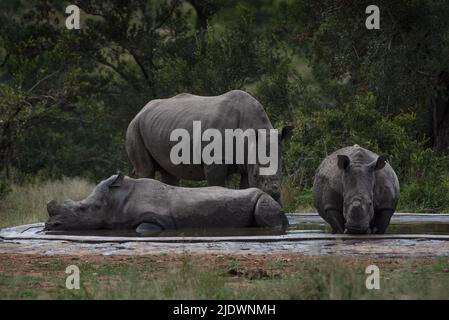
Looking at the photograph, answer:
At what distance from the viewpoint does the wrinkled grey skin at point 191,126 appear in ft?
49.9

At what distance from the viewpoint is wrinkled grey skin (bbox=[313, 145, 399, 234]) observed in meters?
12.2

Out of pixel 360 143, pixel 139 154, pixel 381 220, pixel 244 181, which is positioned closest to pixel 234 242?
pixel 381 220

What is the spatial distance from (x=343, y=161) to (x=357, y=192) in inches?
17.6

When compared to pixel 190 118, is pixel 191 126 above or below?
below

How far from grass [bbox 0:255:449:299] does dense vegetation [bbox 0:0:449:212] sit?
699cm

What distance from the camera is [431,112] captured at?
77.2 feet

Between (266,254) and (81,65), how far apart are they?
17.7 metres

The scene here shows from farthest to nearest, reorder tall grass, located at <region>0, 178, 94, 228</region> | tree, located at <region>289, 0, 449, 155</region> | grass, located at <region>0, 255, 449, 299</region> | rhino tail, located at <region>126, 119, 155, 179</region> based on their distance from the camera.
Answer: tree, located at <region>289, 0, 449, 155</region>
rhino tail, located at <region>126, 119, 155, 179</region>
tall grass, located at <region>0, 178, 94, 228</region>
grass, located at <region>0, 255, 449, 299</region>

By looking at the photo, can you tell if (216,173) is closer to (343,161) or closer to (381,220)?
(343,161)

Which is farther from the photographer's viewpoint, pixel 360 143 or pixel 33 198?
pixel 33 198

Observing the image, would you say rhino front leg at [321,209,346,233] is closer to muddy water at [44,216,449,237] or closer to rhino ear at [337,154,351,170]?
muddy water at [44,216,449,237]


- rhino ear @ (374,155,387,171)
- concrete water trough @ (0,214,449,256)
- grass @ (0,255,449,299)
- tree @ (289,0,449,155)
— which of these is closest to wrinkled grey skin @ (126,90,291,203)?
concrete water trough @ (0,214,449,256)

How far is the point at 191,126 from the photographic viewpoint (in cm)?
1588

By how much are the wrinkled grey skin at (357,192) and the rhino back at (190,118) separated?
2.52m
